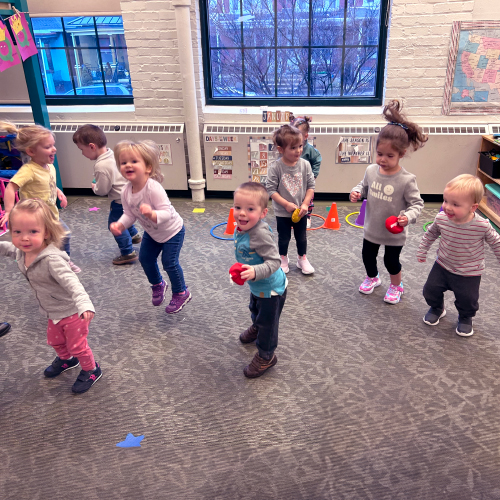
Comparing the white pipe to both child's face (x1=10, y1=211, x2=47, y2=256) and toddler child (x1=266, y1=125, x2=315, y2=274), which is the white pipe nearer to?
toddler child (x1=266, y1=125, x2=315, y2=274)

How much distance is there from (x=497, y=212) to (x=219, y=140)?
9.15 ft

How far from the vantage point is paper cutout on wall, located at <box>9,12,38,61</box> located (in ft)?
12.9

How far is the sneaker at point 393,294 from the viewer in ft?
9.57

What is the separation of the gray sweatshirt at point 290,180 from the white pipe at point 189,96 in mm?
1888

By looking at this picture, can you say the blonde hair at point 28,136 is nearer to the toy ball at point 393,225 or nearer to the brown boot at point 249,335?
the brown boot at point 249,335

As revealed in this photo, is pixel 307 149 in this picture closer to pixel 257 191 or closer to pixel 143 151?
pixel 143 151

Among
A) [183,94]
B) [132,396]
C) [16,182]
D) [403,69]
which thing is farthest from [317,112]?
[132,396]

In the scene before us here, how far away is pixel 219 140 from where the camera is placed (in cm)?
468

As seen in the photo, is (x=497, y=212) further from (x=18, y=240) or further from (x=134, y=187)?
(x=18, y=240)

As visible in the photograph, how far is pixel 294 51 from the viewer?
4.61 metres

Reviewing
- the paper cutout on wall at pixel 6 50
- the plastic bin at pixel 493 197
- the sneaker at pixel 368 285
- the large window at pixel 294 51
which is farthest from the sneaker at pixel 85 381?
the plastic bin at pixel 493 197

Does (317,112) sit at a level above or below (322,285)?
above

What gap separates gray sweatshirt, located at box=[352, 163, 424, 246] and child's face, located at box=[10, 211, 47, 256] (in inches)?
73.2

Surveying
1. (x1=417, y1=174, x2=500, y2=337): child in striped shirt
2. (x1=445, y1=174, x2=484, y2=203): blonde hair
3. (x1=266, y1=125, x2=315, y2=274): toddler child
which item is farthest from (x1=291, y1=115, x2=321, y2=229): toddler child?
(x1=445, y1=174, x2=484, y2=203): blonde hair
